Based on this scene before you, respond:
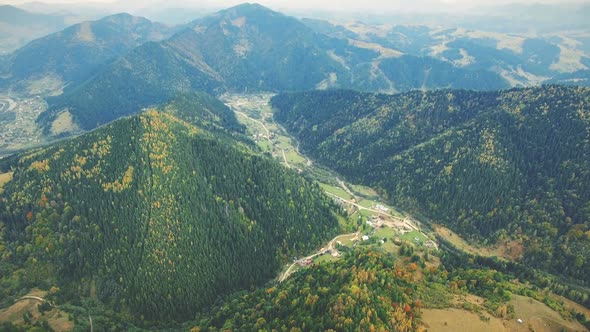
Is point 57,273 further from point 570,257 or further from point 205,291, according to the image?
point 570,257

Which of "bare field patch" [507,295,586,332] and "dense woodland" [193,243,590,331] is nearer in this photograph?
"dense woodland" [193,243,590,331]

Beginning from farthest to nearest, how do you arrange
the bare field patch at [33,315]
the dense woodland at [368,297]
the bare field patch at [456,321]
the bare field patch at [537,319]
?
the bare field patch at [33,315] → the bare field patch at [537,319] → the bare field patch at [456,321] → the dense woodland at [368,297]

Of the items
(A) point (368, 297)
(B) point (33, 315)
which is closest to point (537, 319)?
(A) point (368, 297)

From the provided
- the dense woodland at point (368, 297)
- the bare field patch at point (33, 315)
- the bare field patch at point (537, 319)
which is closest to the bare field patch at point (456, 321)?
the dense woodland at point (368, 297)

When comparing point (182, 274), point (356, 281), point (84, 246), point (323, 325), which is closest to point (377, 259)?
point (356, 281)

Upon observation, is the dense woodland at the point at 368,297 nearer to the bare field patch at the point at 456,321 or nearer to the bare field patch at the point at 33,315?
the bare field patch at the point at 456,321

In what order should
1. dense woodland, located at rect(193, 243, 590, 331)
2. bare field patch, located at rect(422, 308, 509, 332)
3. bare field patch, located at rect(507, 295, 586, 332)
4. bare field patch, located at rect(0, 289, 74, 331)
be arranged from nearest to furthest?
1. dense woodland, located at rect(193, 243, 590, 331)
2. bare field patch, located at rect(422, 308, 509, 332)
3. bare field patch, located at rect(507, 295, 586, 332)
4. bare field patch, located at rect(0, 289, 74, 331)

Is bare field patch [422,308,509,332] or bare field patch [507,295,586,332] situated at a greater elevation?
bare field patch [422,308,509,332]

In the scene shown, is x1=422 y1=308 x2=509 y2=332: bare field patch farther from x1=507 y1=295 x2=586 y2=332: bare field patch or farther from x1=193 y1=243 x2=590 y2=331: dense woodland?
x1=507 y1=295 x2=586 y2=332: bare field patch

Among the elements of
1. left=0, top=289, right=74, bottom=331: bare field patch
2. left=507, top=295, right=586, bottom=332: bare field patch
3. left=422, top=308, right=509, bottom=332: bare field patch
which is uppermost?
left=422, top=308, right=509, bottom=332: bare field patch

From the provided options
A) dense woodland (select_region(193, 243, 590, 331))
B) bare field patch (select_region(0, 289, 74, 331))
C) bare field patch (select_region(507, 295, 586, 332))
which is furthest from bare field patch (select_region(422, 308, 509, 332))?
bare field patch (select_region(0, 289, 74, 331))

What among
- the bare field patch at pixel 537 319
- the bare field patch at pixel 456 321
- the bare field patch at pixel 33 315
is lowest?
the bare field patch at pixel 33 315
